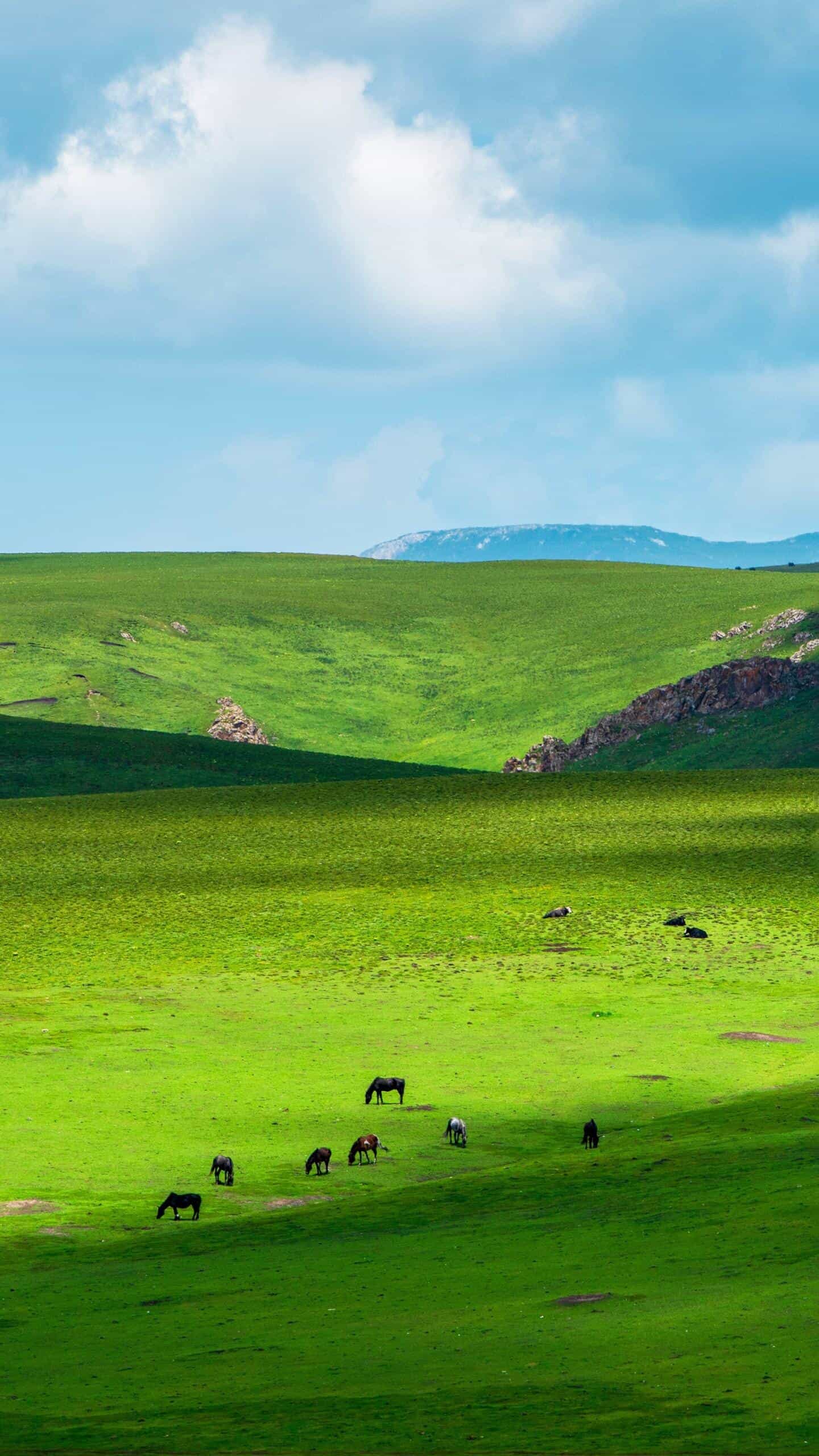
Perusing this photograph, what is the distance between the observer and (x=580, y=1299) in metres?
25.3

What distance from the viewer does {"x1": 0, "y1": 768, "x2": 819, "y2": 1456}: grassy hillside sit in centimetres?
2134

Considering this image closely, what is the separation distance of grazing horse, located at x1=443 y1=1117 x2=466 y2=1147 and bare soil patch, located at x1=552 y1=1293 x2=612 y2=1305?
44.1 feet

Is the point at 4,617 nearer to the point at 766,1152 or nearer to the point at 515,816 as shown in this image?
the point at 515,816

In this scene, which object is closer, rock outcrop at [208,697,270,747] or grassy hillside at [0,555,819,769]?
rock outcrop at [208,697,270,747]

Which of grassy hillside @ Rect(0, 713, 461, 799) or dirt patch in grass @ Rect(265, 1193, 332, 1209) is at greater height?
grassy hillside @ Rect(0, 713, 461, 799)

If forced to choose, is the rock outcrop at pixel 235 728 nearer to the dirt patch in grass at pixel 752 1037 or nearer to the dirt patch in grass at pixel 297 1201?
the dirt patch in grass at pixel 752 1037

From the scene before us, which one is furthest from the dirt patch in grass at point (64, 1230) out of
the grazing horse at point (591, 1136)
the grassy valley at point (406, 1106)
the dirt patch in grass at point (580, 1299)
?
the grazing horse at point (591, 1136)

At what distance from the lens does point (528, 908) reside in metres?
71.3

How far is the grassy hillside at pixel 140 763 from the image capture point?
110 metres

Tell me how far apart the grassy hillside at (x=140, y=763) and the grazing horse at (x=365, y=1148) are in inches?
2671

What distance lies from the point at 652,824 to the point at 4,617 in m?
113

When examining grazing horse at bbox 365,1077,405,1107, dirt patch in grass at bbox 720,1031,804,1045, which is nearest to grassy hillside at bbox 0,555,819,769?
dirt patch in grass at bbox 720,1031,804,1045

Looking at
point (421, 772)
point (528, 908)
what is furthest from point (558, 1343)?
point (421, 772)

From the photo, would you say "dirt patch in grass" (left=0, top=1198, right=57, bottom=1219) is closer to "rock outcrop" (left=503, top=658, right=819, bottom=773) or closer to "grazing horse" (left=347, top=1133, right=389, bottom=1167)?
"grazing horse" (left=347, top=1133, right=389, bottom=1167)
